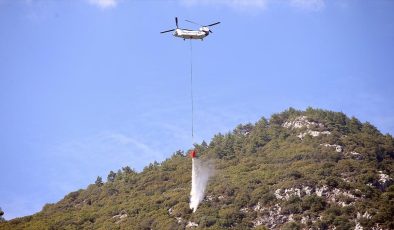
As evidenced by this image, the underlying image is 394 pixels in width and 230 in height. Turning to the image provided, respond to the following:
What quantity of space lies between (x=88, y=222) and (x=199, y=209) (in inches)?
765

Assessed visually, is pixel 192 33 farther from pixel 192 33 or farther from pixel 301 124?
pixel 301 124

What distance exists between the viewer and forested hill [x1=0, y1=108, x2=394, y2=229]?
83.1 meters

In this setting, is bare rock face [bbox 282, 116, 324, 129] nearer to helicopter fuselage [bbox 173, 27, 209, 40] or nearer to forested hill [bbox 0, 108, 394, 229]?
forested hill [bbox 0, 108, 394, 229]

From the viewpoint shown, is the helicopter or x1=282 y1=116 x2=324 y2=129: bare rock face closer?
the helicopter

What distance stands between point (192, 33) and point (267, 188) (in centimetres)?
3661

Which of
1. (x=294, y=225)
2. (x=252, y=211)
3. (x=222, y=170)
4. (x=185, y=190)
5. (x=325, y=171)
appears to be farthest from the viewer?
(x=222, y=170)

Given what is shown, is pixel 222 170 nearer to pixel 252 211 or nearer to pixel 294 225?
pixel 252 211

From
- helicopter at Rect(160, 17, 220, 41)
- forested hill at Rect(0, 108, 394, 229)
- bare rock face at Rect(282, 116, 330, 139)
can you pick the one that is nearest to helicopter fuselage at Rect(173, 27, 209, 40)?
helicopter at Rect(160, 17, 220, 41)

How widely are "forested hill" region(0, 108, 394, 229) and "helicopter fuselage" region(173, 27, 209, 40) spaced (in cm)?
2978

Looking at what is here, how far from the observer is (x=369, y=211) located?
263 feet

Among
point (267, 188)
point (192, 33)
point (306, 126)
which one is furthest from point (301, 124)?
point (192, 33)

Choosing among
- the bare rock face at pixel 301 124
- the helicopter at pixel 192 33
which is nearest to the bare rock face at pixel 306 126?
the bare rock face at pixel 301 124

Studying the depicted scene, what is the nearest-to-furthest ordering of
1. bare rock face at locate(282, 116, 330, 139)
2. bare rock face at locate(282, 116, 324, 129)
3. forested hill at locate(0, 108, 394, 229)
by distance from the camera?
forested hill at locate(0, 108, 394, 229)
bare rock face at locate(282, 116, 330, 139)
bare rock face at locate(282, 116, 324, 129)

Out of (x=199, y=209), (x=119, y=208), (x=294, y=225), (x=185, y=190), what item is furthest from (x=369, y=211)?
(x=119, y=208)
